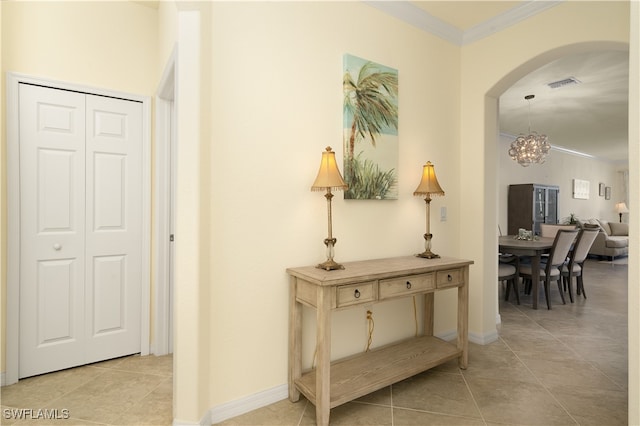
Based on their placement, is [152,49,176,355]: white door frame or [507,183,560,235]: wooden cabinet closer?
[152,49,176,355]: white door frame

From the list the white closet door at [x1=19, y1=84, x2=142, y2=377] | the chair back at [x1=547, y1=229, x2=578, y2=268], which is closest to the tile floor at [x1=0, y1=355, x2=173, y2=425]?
the white closet door at [x1=19, y1=84, x2=142, y2=377]

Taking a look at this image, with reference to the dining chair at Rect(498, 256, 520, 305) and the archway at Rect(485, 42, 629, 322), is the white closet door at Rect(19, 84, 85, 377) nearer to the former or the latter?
the archway at Rect(485, 42, 629, 322)

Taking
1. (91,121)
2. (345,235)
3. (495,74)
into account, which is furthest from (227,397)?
(495,74)

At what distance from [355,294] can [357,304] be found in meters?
0.06

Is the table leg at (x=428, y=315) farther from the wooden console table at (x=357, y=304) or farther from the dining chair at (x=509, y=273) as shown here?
the dining chair at (x=509, y=273)

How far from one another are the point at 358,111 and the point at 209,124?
44.0 inches

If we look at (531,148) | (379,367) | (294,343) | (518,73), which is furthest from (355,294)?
(531,148)

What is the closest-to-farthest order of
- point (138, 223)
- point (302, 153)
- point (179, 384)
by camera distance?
point (179, 384) → point (302, 153) → point (138, 223)

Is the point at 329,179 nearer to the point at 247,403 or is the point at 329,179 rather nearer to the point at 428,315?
the point at 247,403

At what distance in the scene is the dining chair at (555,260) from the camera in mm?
3988

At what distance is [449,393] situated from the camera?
219 centimetres

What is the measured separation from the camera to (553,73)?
4016 mm

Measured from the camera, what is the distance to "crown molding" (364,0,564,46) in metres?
2.61

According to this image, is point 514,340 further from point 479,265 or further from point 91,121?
point 91,121
